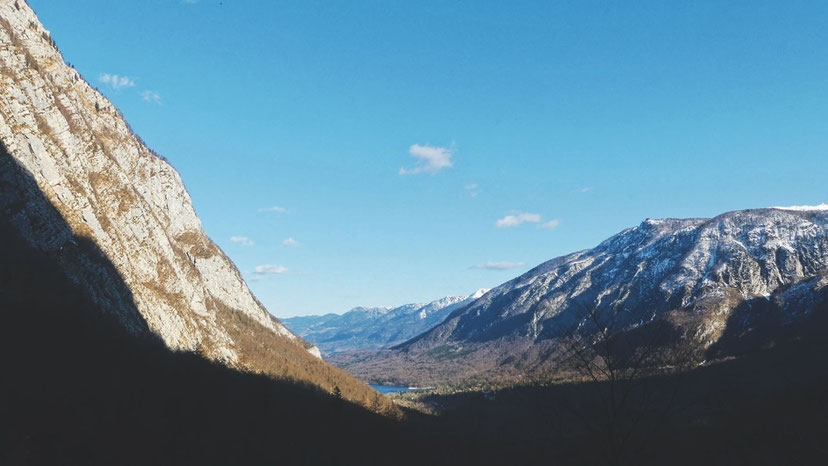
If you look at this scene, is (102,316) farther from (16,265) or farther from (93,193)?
(93,193)

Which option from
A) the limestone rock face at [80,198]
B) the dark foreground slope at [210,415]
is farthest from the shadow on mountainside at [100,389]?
the limestone rock face at [80,198]

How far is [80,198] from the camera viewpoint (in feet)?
374

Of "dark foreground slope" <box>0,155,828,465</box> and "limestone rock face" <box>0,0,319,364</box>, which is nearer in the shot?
"dark foreground slope" <box>0,155,828,465</box>

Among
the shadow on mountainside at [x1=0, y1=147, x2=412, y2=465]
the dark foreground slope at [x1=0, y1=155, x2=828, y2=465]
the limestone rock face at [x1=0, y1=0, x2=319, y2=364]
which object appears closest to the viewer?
the dark foreground slope at [x1=0, y1=155, x2=828, y2=465]

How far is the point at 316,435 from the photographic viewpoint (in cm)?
13325

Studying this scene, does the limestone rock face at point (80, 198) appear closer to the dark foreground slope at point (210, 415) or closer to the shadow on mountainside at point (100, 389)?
the shadow on mountainside at point (100, 389)

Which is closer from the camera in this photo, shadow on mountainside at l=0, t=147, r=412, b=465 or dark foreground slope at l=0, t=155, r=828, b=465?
dark foreground slope at l=0, t=155, r=828, b=465

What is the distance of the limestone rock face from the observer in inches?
3861

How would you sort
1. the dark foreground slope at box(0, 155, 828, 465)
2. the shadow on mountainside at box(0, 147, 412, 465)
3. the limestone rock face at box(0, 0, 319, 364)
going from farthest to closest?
1. the limestone rock face at box(0, 0, 319, 364)
2. the shadow on mountainside at box(0, 147, 412, 465)
3. the dark foreground slope at box(0, 155, 828, 465)

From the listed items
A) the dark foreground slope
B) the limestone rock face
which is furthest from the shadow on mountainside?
the limestone rock face

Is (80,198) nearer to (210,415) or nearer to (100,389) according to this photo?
(100,389)

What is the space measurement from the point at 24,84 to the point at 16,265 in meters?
60.7

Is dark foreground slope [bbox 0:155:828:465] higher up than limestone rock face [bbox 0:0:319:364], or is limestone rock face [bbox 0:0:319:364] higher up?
limestone rock face [bbox 0:0:319:364]

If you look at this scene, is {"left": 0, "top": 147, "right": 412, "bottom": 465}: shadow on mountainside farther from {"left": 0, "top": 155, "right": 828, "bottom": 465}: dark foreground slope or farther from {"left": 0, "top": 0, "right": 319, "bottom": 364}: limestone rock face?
{"left": 0, "top": 0, "right": 319, "bottom": 364}: limestone rock face
